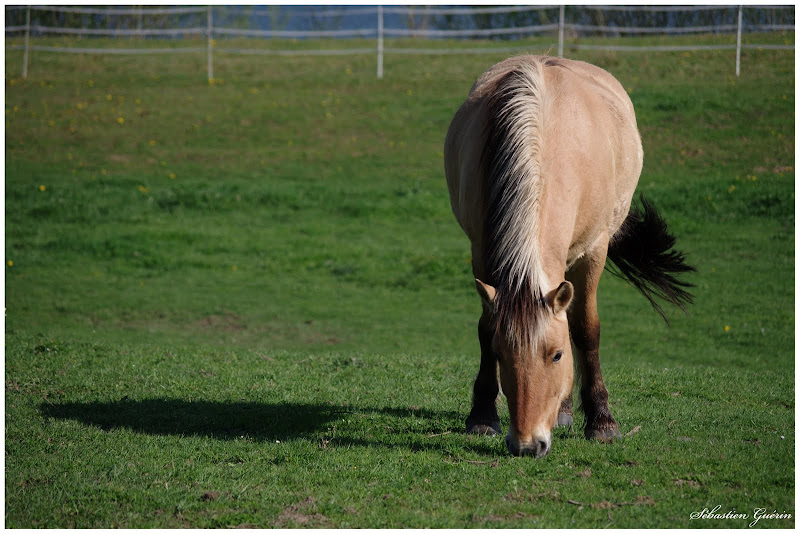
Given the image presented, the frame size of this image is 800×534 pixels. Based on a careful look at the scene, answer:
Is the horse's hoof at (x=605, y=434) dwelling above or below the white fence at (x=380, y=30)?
below

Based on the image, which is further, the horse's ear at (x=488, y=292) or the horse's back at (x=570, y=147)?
the horse's back at (x=570, y=147)

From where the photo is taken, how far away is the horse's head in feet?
13.2

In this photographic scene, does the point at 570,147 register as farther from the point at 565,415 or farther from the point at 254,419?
the point at 254,419

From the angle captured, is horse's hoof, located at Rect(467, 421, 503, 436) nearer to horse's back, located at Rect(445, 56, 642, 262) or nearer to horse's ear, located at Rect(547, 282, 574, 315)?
horse's back, located at Rect(445, 56, 642, 262)

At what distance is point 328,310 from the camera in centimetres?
1186

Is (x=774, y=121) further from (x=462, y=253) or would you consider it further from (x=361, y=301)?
(x=361, y=301)

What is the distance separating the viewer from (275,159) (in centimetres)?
1795

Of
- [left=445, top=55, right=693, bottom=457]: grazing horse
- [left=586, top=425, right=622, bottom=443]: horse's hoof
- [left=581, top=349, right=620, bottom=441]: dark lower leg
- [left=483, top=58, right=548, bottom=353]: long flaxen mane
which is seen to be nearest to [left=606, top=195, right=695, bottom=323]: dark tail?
[left=445, top=55, right=693, bottom=457]: grazing horse

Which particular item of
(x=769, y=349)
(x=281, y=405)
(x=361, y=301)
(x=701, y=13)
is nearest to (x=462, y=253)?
(x=361, y=301)

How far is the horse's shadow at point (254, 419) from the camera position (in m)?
5.15

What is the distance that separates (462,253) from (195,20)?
16.3 metres

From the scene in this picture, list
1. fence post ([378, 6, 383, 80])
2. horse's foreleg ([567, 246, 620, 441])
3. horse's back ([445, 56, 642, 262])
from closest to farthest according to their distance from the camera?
horse's back ([445, 56, 642, 262]) → horse's foreleg ([567, 246, 620, 441]) → fence post ([378, 6, 383, 80])

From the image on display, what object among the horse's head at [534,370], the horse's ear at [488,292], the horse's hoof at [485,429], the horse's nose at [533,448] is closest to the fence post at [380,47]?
the horse's hoof at [485,429]

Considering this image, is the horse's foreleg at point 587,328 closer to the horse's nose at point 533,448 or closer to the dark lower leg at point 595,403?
the dark lower leg at point 595,403
